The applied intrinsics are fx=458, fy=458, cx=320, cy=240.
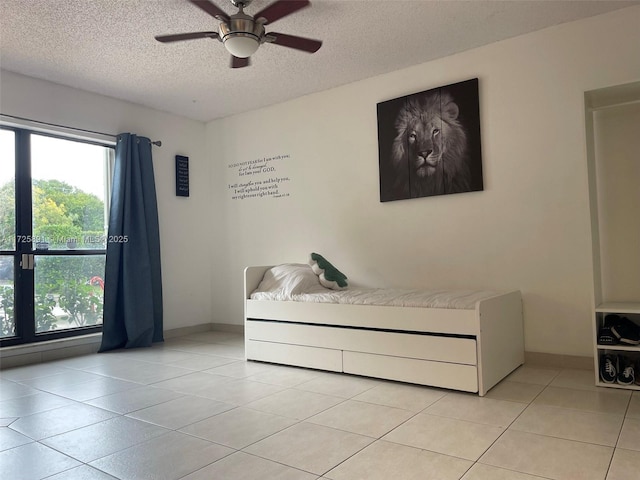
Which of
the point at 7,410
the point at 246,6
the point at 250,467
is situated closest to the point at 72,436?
the point at 7,410

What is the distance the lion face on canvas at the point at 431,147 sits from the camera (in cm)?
363

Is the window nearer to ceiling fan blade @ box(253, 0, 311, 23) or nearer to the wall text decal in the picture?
the wall text decal

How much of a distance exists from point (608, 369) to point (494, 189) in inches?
56.7

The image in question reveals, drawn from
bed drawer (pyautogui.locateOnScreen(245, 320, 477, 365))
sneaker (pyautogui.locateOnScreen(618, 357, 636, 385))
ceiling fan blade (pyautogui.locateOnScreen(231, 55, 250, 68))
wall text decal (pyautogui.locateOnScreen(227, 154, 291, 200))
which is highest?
ceiling fan blade (pyautogui.locateOnScreen(231, 55, 250, 68))

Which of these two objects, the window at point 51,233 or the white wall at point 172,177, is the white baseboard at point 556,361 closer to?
the white wall at point 172,177

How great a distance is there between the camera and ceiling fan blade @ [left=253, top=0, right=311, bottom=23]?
2469mm

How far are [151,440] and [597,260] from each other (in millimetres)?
2859

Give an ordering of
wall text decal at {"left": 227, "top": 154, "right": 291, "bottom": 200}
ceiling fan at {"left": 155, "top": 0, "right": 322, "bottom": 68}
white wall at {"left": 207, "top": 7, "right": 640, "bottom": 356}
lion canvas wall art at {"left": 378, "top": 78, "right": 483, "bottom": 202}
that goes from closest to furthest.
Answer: ceiling fan at {"left": 155, "top": 0, "right": 322, "bottom": 68} → white wall at {"left": 207, "top": 7, "right": 640, "bottom": 356} → lion canvas wall art at {"left": 378, "top": 78, "right": 483, "bottom": 202} → wall text decal at {"left": 227, "top": 154, "right": 291, "bottom": 200}

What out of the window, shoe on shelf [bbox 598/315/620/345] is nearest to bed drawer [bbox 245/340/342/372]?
shoe on shelf [bbox 598/315/620/345]

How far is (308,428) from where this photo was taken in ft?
7.30

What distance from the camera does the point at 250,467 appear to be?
1.82 metres

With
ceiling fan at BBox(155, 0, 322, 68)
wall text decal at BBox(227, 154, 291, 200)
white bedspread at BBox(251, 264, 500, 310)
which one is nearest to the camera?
ceiling fan at BBox(155, 0, 322, 68)

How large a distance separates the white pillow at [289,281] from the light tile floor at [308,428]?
643 mm

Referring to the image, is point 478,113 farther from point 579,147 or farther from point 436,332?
point 436,332
